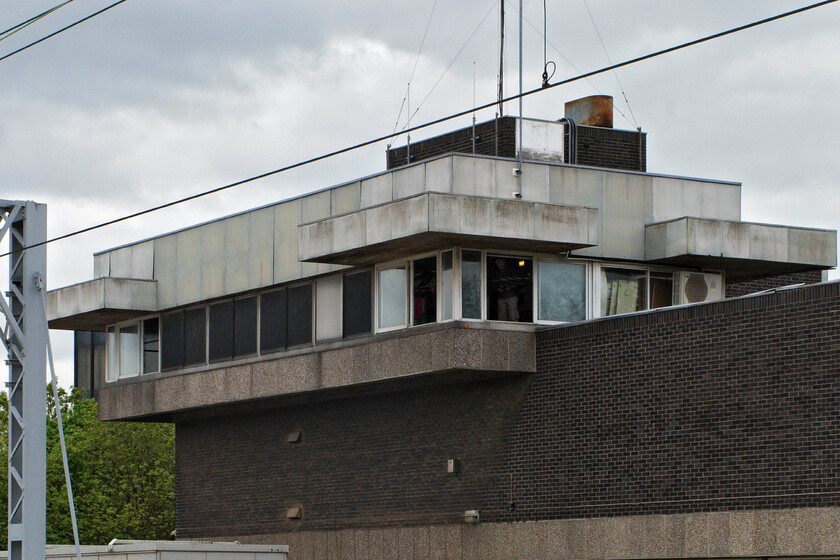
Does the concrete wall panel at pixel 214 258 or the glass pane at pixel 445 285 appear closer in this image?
the glass pane at pixel 445 285

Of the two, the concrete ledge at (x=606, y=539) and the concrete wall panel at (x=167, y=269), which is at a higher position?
the concrete wall panel at (x=167, y=269)

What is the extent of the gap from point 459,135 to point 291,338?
5.74 m

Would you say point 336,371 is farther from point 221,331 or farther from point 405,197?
point 221,331

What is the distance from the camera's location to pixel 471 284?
28688 millimetres

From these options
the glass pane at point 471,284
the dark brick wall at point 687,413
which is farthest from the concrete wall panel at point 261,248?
the dark brick wall at point 687,413

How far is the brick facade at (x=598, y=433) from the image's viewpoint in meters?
24.0

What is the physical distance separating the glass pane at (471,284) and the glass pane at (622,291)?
254cm

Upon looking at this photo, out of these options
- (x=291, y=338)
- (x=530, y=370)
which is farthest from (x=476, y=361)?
(x=291, y=338)

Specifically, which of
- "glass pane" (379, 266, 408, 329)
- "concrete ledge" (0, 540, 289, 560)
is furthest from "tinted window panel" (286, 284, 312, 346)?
"concrete ledge" (0, 540, 289, 560)

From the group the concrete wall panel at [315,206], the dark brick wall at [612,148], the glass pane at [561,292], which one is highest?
the dark brick wall at [612,148]

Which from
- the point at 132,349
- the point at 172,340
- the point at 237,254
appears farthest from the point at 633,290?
the point at 132,349

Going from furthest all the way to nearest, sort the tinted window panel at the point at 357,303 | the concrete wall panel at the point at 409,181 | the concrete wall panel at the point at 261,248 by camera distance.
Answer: the concrete wall panel at the point at 261,248
the tinted window panel at the point at 357,303
the concrete wall panel at the point at 409,181

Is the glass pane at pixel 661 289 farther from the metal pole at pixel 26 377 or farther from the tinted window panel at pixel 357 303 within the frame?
the metal pole at pixel 26 377

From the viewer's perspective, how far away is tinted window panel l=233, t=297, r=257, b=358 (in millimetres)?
33938
